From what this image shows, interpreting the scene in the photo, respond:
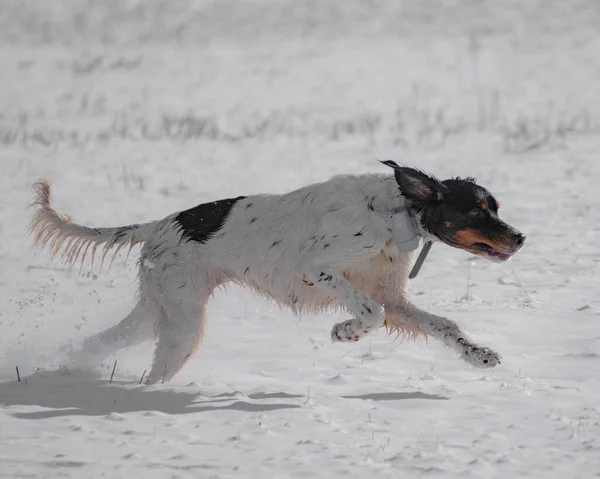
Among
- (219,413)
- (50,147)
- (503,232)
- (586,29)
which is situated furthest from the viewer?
(586,29)

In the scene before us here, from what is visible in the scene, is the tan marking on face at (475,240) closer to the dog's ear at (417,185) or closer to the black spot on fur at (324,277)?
the dog's ear at (417,185)

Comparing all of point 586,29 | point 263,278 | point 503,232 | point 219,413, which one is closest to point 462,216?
point 503,232

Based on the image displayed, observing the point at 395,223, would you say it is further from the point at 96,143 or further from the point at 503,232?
the point at 96,143

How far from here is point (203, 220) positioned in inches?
212

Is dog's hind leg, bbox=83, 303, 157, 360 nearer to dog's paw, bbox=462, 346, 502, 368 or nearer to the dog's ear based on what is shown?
the dog's ear

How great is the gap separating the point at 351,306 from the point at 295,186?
614 cm

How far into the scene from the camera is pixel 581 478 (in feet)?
11.9

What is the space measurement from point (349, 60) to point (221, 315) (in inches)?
513

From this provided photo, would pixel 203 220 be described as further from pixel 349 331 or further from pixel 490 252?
pixel 490 252

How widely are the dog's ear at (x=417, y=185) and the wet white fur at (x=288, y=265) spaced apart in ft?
0.27

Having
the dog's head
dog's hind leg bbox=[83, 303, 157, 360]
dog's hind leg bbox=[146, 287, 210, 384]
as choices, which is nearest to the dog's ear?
the dog's head

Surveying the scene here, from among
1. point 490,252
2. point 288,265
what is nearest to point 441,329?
point 490,252

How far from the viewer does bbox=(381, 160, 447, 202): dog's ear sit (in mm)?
5000

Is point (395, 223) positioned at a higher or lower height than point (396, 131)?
lower
